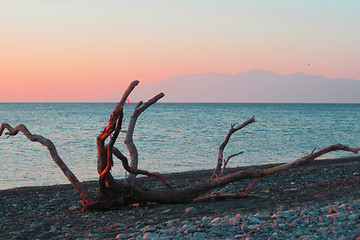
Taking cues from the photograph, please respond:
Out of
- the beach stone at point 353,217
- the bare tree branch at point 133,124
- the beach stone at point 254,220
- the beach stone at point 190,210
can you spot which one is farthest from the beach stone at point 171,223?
the beach stone at point 353,217

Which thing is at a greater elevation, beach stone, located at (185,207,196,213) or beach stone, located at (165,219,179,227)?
beach stone, located at (165,219,179,227)

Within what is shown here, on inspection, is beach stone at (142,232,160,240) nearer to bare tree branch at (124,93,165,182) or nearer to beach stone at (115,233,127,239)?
beach stone at (115,233,127,239)

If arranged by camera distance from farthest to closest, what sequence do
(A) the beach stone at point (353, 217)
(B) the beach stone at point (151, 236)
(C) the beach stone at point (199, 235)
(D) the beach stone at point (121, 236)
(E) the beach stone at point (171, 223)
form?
(E) the beach stone at point (171, 223), (D) the beach stone at point (121, 236), (A) the beach stone at point (353, 217), (B) the beach stone at point (151, 236), (C) the beach stone at point (199, 235)

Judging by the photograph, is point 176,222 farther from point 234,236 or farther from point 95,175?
point 95,175

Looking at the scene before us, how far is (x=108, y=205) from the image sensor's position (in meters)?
8.54

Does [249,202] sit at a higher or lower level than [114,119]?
lower

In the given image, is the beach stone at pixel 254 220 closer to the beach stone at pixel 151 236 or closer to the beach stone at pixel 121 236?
the beach stone at pixel 151 236

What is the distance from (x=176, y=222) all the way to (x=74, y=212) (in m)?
3.06

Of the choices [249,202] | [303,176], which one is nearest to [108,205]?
[249,202]

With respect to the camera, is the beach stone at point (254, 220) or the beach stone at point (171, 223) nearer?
the beach stone at point (254, 220)

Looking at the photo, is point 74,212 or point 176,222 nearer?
point 176,222

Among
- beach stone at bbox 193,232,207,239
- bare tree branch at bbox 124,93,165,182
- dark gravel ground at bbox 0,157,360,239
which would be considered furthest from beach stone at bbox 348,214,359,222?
bare tree branch at bbox 124,93,165,182

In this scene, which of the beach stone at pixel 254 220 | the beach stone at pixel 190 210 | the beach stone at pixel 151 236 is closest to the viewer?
the beach stone at pixel 151 236

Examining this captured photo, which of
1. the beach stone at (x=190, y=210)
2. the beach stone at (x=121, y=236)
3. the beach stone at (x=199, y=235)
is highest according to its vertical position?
the beach stone at (x=199, y=235)
